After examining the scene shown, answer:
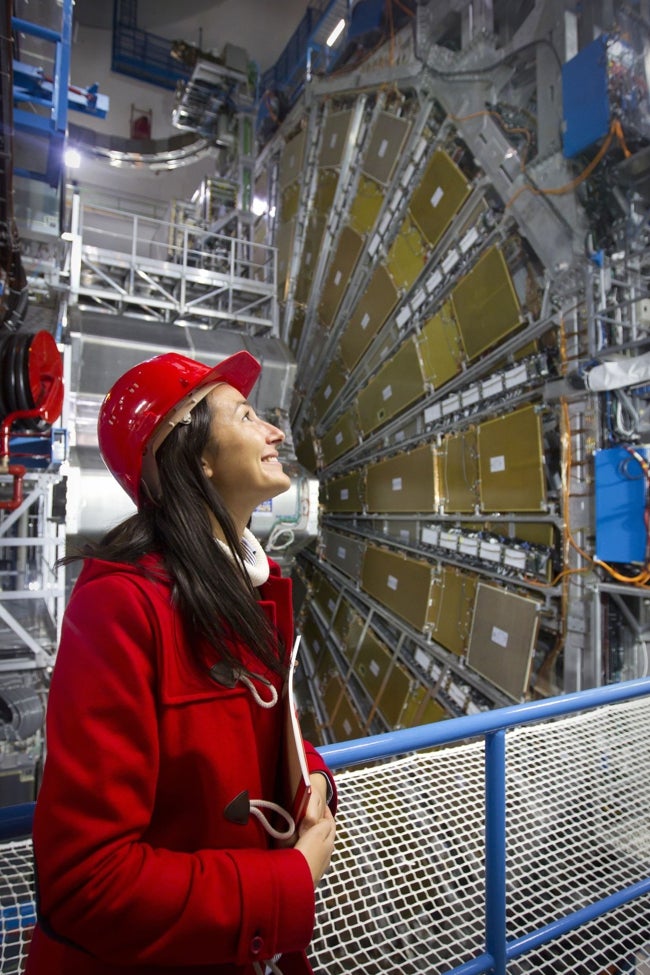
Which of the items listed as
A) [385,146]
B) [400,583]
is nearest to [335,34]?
[385,146]

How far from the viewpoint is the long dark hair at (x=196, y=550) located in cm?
93

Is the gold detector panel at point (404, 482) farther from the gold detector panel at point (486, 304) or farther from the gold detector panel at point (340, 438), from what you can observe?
the gold detector panel at point (486, 304)

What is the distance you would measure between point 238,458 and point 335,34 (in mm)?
9543

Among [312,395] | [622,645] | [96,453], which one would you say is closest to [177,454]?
[622,645]

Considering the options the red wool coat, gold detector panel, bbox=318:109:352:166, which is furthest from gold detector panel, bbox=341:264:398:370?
the red wool coat

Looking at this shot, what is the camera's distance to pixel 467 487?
5.27 meters

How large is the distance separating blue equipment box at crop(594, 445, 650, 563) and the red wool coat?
3464mm

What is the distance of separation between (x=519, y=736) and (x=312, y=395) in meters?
6.17

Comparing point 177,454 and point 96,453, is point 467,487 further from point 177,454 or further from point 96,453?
point 177,454

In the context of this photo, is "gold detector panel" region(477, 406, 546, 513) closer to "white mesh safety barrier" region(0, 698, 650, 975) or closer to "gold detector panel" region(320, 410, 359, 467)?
"white mesh safety barrier" region(0, 698, 650, 975)

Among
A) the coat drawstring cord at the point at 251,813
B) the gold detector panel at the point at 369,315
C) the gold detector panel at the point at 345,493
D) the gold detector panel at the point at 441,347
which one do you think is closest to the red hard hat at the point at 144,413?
the coat drawstring cord at the point at 251,813

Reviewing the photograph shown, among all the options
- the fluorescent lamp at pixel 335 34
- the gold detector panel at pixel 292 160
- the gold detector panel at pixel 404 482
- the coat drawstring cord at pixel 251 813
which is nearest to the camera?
the coat drawstring cord at pixel 251 813

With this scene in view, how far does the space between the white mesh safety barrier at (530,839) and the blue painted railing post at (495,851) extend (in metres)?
0.39

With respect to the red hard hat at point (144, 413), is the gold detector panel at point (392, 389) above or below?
above
